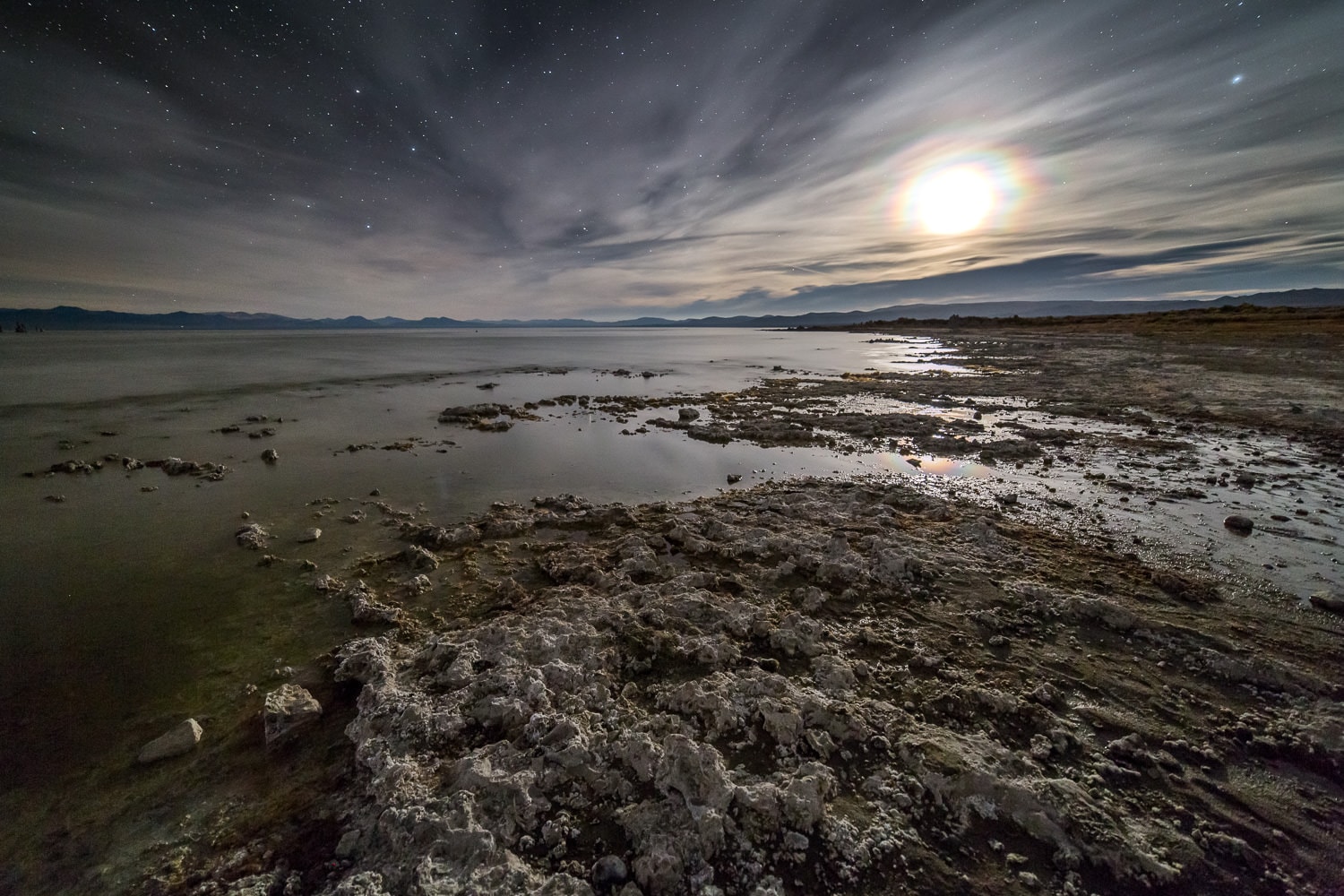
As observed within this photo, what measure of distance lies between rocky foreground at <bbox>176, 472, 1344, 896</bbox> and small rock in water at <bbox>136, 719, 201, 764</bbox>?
3.75 feet

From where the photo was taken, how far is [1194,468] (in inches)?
424

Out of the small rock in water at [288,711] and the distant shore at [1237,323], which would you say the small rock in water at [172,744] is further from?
the distant shore at [1237,323]

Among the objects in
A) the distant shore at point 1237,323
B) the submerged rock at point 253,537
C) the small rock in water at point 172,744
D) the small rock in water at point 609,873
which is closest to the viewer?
the small rock in water at point 609,873

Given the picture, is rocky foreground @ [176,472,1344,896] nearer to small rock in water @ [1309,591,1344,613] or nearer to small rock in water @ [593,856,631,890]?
small rock in water @ [593,856,631,890]

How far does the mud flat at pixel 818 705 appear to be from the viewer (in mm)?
3158

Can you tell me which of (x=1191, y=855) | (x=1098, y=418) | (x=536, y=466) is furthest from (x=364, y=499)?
(x=1098, y=418)

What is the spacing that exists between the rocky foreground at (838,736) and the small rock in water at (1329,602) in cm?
19

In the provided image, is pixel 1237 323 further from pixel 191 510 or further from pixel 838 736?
pixel 191 510

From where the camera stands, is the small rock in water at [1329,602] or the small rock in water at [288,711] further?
the small rock in water at [1329,602]

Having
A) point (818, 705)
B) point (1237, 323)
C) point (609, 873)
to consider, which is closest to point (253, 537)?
point (609, 873)

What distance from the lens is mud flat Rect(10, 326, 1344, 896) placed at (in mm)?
3158

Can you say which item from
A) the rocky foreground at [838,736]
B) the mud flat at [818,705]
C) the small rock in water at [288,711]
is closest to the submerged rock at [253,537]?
the mud flat at [818,705]

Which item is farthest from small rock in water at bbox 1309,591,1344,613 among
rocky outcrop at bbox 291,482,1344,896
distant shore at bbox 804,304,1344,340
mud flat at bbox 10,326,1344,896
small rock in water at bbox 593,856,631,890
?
distant shore at bbox 804,304,1344,340

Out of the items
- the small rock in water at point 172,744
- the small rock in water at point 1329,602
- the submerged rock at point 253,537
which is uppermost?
the small rock in water at point 1329,602
